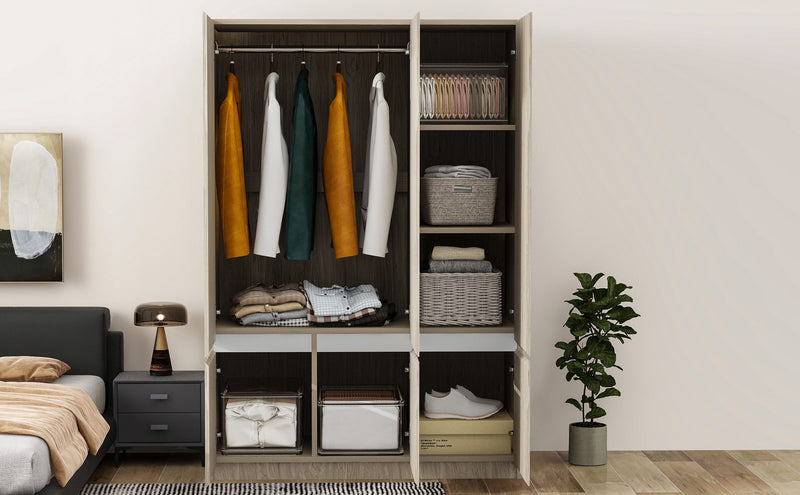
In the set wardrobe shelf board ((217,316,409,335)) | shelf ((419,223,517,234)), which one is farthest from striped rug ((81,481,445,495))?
shelf ((419,223,517,234))

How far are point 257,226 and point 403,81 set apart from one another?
3.39 ft

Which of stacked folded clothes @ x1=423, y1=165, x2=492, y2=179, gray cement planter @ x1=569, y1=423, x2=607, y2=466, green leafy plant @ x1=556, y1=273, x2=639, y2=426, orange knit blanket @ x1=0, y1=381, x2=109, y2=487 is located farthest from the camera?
gray cement planter @ x1=569, y1=423, x2=607, y2=466

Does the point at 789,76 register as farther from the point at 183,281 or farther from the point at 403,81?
the point at 183,281

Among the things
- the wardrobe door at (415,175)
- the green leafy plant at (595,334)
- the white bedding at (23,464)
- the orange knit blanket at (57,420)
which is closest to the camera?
the white bedding at (23,464)

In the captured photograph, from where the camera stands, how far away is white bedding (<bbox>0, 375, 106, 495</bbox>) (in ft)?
9.36

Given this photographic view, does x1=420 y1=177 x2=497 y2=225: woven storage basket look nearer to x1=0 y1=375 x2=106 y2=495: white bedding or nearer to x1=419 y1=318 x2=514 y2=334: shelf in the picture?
x1=419 y1=318 x2=514 y2=334: shelf

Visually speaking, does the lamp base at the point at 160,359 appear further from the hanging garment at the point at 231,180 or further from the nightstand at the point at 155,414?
the hanging garment at the point at 231,180

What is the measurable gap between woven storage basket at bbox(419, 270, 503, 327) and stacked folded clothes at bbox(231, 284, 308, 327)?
56cm

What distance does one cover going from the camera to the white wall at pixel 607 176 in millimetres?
4184

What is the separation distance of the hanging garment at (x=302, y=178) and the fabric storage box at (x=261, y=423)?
67 centimetres

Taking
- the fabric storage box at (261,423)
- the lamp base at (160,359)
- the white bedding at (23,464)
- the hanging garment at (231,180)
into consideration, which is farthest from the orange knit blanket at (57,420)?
the hanging garment at (231,180)

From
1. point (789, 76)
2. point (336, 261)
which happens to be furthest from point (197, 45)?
point (789, 76)

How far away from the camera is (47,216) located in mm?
4160

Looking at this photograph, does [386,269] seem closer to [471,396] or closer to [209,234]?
[471,396]
